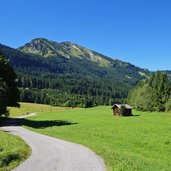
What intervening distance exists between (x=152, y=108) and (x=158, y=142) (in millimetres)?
97475

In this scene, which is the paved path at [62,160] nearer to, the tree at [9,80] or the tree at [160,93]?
the tree at [9,80]

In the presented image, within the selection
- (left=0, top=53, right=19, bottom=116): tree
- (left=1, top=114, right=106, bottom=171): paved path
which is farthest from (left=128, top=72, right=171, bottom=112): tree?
(left=1, top=114, right=106, bottom=171): paved path

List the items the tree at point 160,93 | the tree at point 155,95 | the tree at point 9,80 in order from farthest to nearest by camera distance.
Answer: the tree at point 155,95
the tree at point 160,93
the tree at point 9,80

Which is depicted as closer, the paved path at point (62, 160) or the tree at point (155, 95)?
the paved path at point (62, 160)

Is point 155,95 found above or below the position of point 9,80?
above

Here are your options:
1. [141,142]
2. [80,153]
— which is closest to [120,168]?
[80,153]

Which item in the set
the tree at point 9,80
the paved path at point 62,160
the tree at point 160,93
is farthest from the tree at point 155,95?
the paved path at point 62,160

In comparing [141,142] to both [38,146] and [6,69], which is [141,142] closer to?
[38,146]

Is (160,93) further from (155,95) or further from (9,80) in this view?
(9,80)

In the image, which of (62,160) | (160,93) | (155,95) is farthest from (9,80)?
(160,93)

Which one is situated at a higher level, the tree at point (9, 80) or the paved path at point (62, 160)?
the tree at point (9, 80)

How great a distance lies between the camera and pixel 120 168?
23.6 meters

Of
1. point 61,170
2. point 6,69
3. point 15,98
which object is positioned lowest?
point 61,170

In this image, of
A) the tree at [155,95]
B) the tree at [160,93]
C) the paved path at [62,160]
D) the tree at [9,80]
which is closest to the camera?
the paved path at [62,160]
